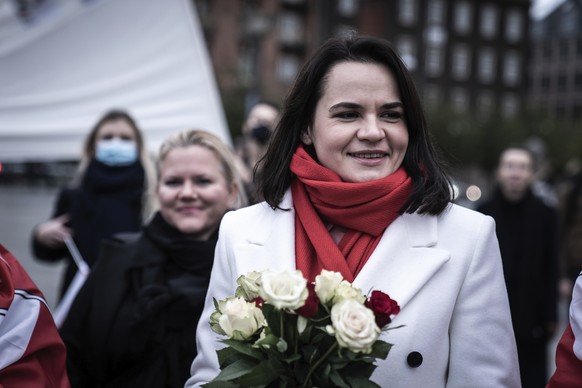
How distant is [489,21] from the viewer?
222 ft

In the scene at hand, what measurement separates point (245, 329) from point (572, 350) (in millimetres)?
883

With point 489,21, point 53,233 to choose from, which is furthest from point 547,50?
point 53,233

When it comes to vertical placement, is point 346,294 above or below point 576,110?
above

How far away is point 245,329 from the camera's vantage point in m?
1.84

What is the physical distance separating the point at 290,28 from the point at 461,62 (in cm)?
1823

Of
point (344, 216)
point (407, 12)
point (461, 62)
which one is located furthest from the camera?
point (461, 62)

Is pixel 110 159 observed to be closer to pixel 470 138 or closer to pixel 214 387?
pixel 214 387

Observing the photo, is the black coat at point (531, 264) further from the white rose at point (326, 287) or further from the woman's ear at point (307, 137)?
the white rose at point (326, 287)

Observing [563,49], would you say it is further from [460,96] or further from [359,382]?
[359,382]

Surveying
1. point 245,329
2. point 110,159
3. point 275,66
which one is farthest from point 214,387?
point 275,66

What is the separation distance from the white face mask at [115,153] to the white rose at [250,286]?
2.74m

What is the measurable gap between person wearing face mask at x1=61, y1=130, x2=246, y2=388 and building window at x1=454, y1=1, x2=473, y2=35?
65.1m

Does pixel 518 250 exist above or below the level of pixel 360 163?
below

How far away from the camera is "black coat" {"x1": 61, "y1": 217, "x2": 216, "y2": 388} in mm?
2990
